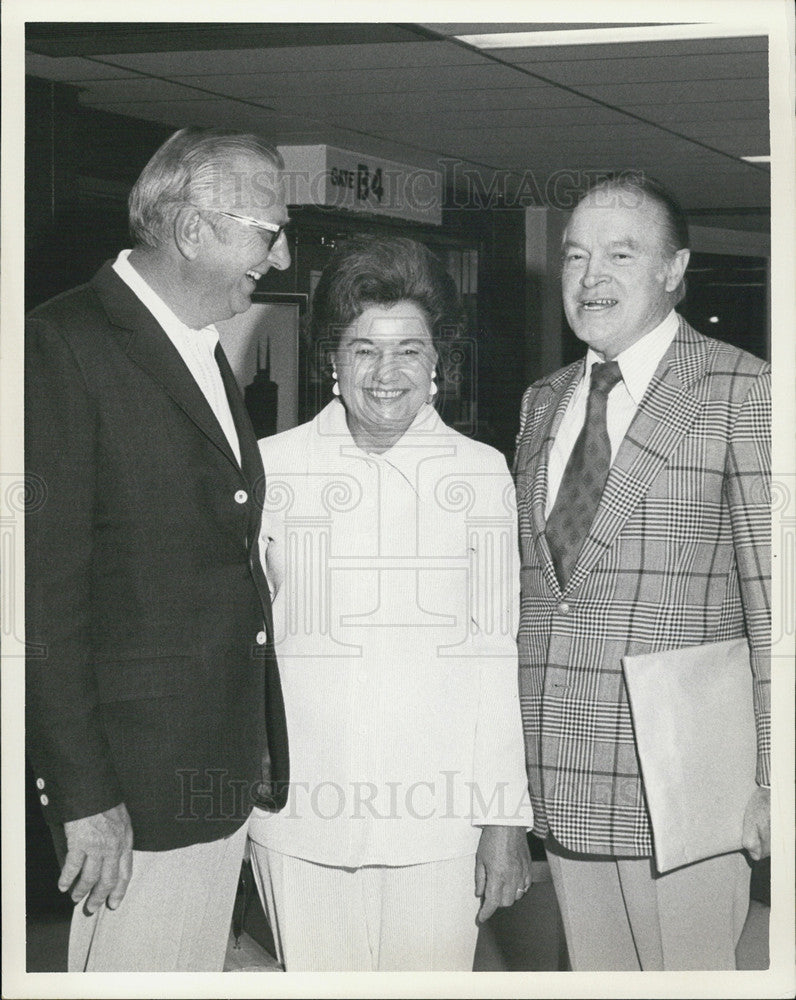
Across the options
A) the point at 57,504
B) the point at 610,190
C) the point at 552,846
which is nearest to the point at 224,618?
the point at 57,504

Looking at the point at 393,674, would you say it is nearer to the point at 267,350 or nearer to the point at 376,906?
the point at 376,906

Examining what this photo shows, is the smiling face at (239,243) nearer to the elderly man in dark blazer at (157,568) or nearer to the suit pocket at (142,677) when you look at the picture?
the elderly man in dark blazer at (157,568)

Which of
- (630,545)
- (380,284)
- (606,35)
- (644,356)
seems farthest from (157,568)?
(606,35)

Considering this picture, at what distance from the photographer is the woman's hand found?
2.96 metres

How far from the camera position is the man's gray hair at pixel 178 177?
288 centimetres

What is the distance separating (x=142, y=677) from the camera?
2852mm

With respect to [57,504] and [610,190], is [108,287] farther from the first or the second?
[610,190]

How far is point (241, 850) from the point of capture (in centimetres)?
297

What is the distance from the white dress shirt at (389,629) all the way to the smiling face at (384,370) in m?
0.04

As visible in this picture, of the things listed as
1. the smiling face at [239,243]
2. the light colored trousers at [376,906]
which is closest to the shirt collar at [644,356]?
the smiling face at [239,243]

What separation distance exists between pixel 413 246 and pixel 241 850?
1.49m

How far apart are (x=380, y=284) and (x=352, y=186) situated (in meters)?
0.25

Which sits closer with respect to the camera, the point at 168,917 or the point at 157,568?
the point at 157,568

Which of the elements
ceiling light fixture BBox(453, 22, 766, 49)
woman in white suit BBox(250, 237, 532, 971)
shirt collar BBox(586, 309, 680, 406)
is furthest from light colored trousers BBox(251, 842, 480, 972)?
ceiling light fixture BBox(453, 22, 766, 49)
